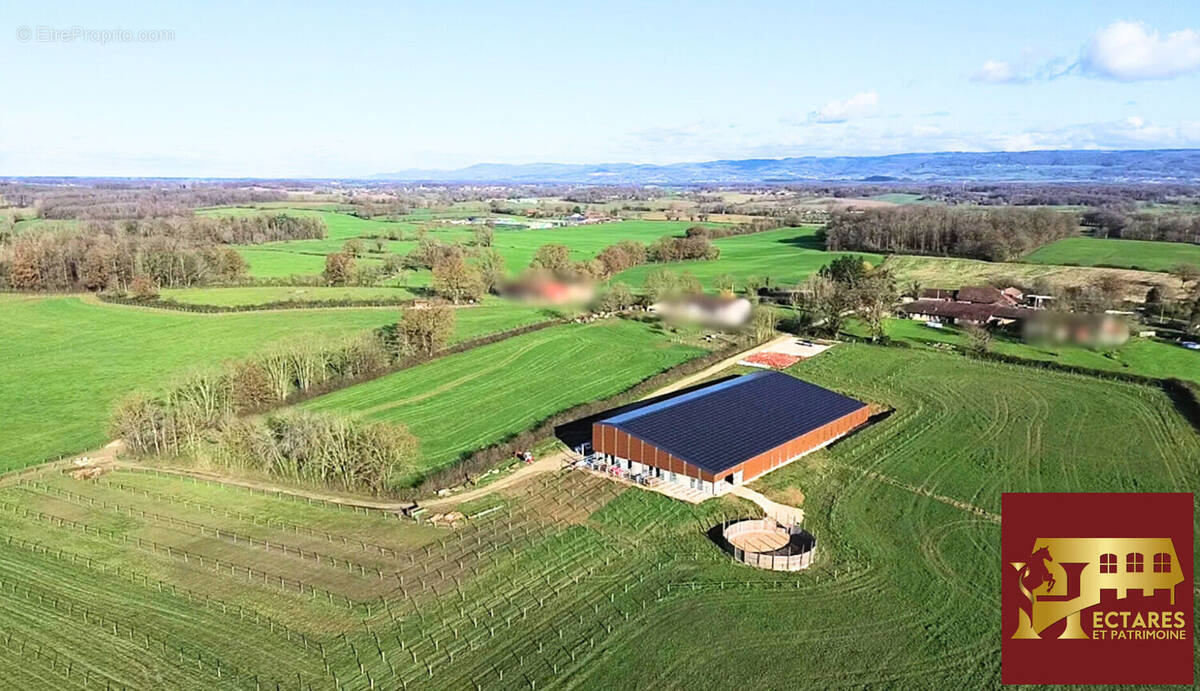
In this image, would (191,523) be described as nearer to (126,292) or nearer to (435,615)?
(435,615)

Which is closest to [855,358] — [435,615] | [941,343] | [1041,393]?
[941,343]

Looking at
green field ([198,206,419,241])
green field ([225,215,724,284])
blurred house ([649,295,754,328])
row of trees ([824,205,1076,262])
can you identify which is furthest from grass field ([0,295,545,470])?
row of trees ([824,205,1076,262])

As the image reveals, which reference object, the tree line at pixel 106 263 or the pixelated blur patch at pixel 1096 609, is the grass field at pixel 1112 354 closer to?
the pixelated blur patch at pixel 1096 609

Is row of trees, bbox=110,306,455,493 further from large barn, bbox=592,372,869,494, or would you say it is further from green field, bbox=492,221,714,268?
green field, bbox=492,221,714,268

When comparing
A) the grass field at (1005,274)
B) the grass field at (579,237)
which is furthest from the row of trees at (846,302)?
the grass field at (579,237)

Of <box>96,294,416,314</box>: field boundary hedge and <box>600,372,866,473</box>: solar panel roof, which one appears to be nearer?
<box>600,372,866,473</box>: solar panel roof

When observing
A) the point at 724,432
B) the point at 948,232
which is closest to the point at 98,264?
the point at 724,432
